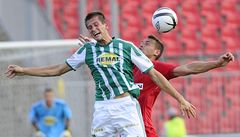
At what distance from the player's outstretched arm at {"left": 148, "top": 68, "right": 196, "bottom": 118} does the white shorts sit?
31 centimetres

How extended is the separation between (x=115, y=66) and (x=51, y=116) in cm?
667

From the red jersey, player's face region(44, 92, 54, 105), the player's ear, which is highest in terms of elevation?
player's face region(44, 92, 54, 105)

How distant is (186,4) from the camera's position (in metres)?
17.8

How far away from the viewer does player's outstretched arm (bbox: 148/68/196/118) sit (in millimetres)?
7531

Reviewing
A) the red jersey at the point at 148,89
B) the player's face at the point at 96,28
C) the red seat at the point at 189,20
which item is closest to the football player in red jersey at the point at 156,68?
the red jersey at the point at 148,89

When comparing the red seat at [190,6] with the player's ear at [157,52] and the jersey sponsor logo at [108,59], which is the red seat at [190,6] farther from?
the jersey sponsor logo at [108,59]

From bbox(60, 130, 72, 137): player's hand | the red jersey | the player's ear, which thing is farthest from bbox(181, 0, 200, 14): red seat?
the red jersey

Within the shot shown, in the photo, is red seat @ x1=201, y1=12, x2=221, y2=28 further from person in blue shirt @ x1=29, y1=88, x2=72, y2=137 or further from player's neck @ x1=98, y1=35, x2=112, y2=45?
player's neck @ x1=98, y1=35, x2=112, y2=45

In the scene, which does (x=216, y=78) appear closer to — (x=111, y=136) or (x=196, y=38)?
(x=196, y=38)

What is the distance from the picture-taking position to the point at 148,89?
8461 millimetres

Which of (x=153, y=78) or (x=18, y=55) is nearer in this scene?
(x=153, y=78)

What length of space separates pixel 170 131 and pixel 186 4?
9.88ft

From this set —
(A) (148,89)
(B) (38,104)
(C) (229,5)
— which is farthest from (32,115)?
(C) (229,5)

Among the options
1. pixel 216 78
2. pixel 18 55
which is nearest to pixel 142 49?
pixel 18 55
